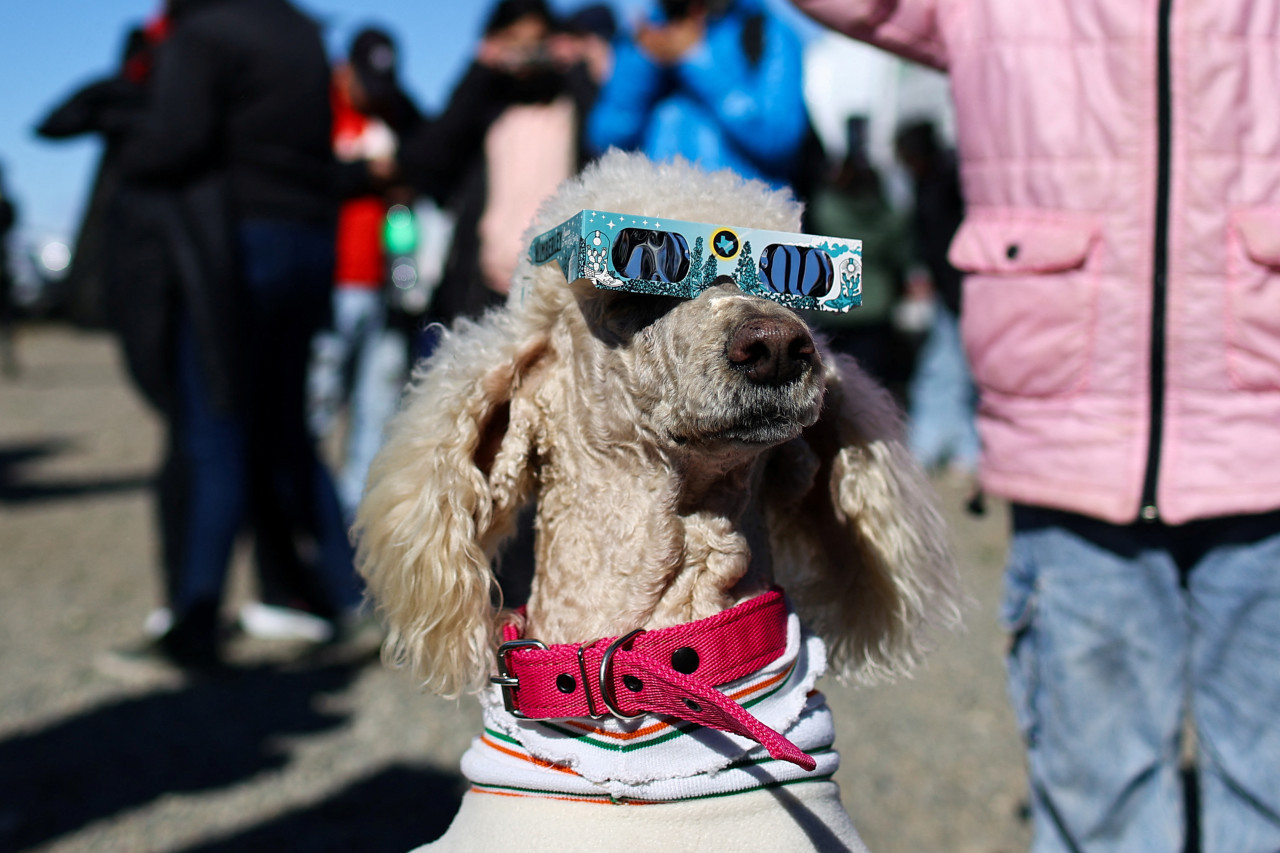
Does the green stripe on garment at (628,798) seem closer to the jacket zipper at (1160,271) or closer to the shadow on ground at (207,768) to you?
the jacket zipper at (1160,271)

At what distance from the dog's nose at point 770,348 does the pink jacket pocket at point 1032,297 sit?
1.75ft

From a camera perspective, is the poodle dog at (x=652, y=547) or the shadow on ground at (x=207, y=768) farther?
the shadow on ground at (x=207, y=768)

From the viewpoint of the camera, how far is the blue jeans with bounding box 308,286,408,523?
4090 mm

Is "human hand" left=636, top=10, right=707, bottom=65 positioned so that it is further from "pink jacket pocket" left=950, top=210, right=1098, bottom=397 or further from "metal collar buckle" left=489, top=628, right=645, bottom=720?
"metal collar buckle" left=489, top=628, right=645, bottom=720

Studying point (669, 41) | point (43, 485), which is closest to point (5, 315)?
point (43, 485)

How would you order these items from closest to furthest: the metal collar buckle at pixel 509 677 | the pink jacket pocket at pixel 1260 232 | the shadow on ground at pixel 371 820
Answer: the metal collar buckle at pixel 509 677, the pink jacket pocket at pixel 1260 232, the shadow on ground at pixel 371 820

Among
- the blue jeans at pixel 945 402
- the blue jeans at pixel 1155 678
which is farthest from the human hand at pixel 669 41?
the blue jeans at pixel 945 402

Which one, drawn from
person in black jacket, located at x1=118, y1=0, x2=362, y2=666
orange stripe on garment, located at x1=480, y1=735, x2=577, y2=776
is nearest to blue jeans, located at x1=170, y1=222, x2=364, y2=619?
person in black jacket, located at x1=118, y1=0, x2=362, y2=666

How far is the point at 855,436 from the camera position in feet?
4.29

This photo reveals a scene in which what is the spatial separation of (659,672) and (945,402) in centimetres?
492

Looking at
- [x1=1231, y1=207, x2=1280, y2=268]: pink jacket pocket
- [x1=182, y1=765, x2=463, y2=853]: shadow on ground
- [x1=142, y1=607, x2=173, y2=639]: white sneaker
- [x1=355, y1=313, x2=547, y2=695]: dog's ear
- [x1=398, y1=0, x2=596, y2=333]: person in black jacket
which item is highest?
[x1=398, y1=0, x2=596, y2=333]: person in black jacket

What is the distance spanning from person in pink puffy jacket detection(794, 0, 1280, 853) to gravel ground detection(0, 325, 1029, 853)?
0.73m

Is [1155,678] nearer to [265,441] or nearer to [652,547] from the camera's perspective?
[652,547]

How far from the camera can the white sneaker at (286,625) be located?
10.3 feet
